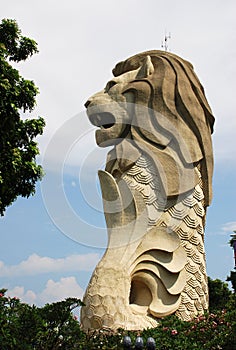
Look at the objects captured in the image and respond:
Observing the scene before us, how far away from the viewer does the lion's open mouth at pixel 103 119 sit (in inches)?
410

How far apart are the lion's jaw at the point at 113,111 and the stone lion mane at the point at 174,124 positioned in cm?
19

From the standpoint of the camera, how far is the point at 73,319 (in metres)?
5.22

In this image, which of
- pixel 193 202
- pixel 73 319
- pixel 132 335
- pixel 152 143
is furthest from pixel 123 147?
pixel 73 319

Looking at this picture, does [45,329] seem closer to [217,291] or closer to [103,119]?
[103,119]

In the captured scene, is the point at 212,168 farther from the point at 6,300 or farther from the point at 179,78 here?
the point at 6,300

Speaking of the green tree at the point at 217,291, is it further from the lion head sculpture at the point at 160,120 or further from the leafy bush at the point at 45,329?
the leafy bush at the point at 45,329

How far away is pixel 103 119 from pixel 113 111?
1.00 feet

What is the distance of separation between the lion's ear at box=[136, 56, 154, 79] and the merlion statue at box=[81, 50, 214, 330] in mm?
23

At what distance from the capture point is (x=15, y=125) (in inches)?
348

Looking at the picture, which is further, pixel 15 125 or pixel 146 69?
pixel 146 69

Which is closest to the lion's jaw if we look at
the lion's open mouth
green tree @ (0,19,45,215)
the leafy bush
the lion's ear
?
the lion's open mouth

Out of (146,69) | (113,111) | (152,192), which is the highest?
(146,69)

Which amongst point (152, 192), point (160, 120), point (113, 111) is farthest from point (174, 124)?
point (152, 192)

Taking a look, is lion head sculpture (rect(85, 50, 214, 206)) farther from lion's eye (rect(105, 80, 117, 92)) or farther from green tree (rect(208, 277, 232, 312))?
green tree (rect(208, 277, 232, 312))
